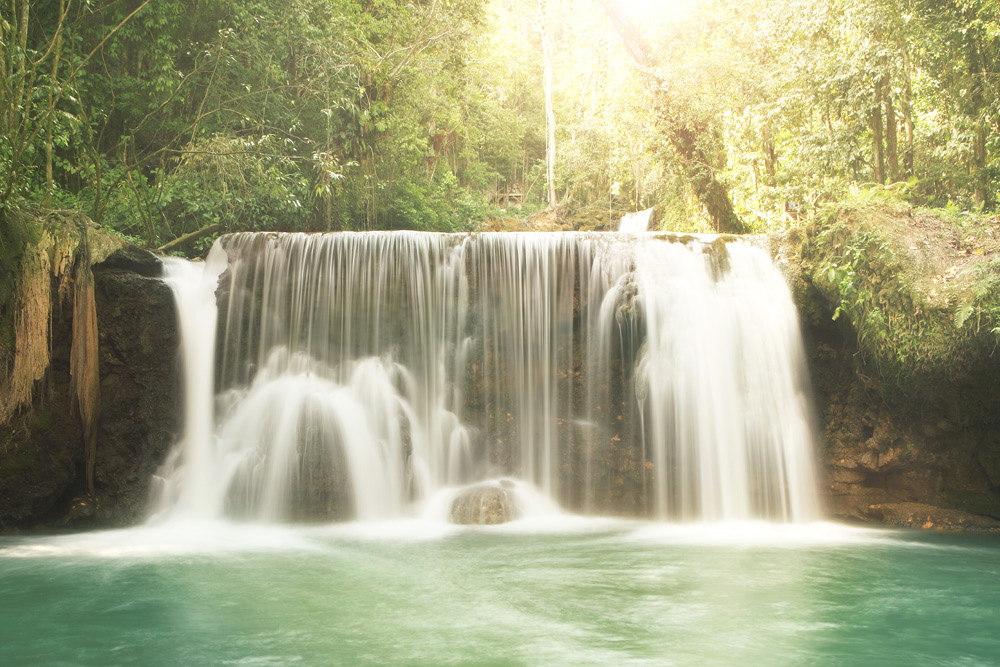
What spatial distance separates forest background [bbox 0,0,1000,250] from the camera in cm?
1120

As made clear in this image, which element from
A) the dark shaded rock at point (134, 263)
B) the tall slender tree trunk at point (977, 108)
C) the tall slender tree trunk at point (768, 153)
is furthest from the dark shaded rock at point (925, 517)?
the dark shaded rock at point (134, 263)

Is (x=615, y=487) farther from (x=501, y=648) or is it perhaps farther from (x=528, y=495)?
(x=501, y=648)

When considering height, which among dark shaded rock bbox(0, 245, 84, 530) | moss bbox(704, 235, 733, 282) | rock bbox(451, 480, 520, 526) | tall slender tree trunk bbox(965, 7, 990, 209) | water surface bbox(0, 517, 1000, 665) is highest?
tall slender tree trunk bbox(965, 7, 990, 209)

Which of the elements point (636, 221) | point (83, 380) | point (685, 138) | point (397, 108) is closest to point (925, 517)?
point (83, 380)

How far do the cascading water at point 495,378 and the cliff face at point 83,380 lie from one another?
401 millimetres

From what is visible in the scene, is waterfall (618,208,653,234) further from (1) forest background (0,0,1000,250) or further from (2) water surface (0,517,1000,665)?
(2) water surface (0,517,1000,665)

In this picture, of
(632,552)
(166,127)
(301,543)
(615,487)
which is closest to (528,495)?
(615,487)

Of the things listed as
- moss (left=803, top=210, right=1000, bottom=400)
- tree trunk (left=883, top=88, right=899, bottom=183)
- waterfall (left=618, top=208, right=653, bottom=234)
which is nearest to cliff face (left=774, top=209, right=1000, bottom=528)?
moss (left=803, top=210, right=1000, bottom=400)

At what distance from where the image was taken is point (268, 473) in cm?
909

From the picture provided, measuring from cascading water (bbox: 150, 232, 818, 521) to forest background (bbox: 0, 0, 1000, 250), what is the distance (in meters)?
2.55

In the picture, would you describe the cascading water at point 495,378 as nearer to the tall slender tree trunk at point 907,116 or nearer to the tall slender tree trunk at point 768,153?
the tall slender tree trunk at point 907,116

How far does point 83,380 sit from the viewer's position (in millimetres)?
8680

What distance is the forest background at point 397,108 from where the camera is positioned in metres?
11.2

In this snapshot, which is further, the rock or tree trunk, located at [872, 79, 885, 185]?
tree trunk, located at [872, 79, 885, 185]
